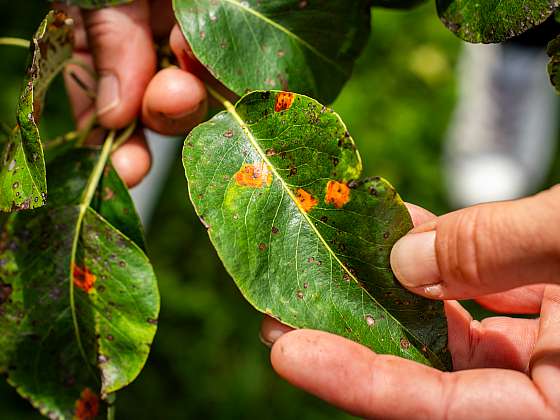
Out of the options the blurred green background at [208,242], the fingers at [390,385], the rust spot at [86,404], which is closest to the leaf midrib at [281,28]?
the fingers at [390,385]

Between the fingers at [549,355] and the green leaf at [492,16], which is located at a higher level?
the green leaf at [492,16]

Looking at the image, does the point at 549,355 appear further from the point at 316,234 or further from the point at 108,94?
the point at 108,94

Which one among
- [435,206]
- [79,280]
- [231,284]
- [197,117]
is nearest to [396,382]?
[79,280]

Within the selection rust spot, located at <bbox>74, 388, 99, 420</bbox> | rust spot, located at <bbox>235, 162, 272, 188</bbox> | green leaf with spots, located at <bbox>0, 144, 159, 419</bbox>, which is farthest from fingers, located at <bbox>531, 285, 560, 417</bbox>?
rust spot, located at <bbox>74, 388, 99, 420</bbox>

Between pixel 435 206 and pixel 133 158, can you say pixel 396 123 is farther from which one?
pixel 133 158

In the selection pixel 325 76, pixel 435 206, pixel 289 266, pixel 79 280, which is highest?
pixel 325 76

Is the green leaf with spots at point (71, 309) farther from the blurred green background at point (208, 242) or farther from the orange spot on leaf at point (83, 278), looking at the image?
the blurred green background at point (208, 242)
